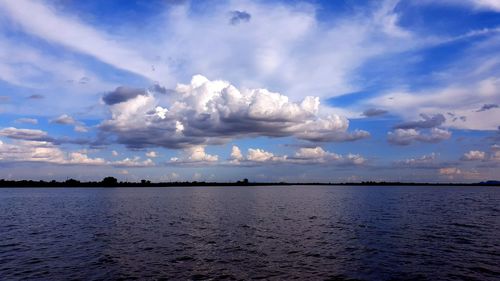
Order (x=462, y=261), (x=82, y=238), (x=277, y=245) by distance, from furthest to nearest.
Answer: (x=82, y=238)
(x=277, y=245)
(x=462, y=261)

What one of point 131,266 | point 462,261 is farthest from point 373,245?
point 131,266

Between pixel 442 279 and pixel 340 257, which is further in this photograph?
pixel 340 257

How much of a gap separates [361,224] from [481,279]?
3247 cm

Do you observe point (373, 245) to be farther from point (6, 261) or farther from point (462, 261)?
point (6, 261)

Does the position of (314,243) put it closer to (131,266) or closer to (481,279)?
(481,279)

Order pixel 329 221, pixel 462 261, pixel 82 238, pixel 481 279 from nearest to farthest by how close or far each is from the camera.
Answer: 1. pixel 481 279
2. pixel 462 261
3. pixel 82 238
4. pixel 329 221

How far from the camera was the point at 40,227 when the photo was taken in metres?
61.0

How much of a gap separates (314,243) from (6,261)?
104 feet

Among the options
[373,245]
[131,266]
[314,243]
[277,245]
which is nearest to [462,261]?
[373,245]

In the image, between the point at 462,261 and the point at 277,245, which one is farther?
the point at 277,245

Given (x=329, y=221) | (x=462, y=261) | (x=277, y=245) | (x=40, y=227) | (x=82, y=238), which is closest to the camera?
(x=462, y=261)

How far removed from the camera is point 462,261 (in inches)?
1405

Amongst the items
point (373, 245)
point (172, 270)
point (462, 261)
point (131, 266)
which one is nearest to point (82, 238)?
point (131, 266)

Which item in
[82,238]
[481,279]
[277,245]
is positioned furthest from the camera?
[82,238]
